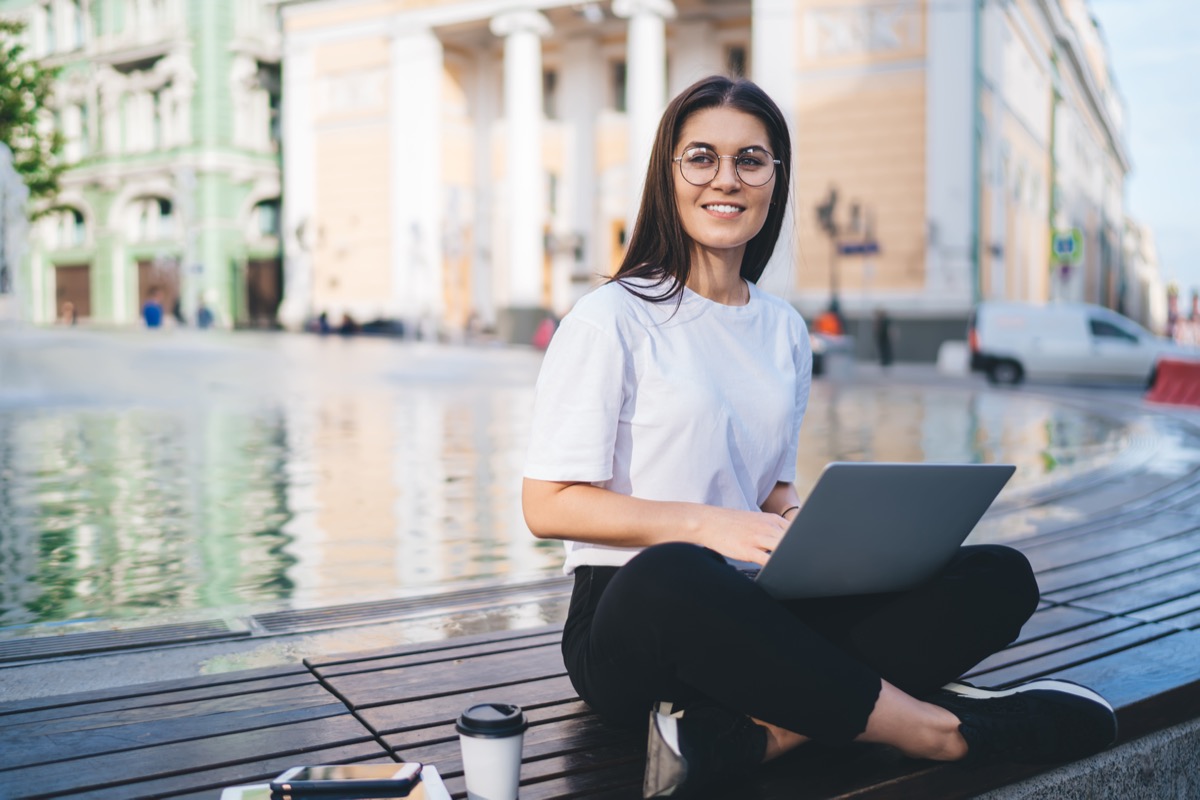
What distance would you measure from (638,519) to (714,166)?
2.34ft

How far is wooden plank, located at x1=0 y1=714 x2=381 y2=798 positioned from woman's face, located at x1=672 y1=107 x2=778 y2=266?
1.16 meters

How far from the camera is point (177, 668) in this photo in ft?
9.57

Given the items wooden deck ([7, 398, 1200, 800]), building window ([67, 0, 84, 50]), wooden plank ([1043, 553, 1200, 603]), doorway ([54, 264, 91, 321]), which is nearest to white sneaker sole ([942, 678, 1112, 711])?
wooden deck ([7, 398, 1200, 800])

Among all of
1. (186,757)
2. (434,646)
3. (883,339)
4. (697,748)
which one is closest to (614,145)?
(883,339)

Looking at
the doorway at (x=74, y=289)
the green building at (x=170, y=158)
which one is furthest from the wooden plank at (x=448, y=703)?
the doorway at (x=74, y=289)

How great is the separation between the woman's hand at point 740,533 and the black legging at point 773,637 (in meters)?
0.13

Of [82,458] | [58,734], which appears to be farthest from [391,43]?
[58,734]

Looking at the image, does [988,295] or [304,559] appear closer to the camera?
[304,559]

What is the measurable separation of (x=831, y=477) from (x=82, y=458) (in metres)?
7.77

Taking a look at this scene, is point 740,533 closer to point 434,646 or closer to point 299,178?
point 434,646

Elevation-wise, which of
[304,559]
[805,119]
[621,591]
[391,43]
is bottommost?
[304,559]

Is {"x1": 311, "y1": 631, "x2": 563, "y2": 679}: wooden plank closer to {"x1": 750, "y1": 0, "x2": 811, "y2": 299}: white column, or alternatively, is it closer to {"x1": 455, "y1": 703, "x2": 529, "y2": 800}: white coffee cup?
{"x1": 455, "y1": 703, "x2": 529, "y2": 800}: white coffee cup

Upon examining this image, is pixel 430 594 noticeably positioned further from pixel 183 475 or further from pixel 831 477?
pixel 183 475

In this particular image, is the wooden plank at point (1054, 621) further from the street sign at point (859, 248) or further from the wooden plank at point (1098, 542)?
the street sign at point (859, 248)
